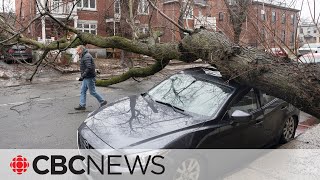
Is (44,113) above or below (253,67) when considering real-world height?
below

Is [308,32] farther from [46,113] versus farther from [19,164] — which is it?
[46,113]

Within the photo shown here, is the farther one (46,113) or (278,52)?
(46,113)

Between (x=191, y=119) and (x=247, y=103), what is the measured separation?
3.68 feet

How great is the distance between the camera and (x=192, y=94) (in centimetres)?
480

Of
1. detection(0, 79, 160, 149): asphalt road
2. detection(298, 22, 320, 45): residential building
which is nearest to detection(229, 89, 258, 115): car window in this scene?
detection(298, 22, 320, 45): residential building

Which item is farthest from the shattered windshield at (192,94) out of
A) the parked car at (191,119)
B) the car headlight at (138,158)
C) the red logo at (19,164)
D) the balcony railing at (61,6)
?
the balcony railing at (61,6)

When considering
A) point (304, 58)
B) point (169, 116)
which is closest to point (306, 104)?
point (304, 58)

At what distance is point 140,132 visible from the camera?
3.86 metres

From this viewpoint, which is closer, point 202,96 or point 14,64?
point 202,96

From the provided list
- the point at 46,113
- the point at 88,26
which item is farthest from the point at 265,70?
the point at 88,26

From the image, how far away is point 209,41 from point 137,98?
1.52 metres

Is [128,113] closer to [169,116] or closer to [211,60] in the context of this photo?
[169,116]

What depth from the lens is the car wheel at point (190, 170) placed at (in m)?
3.74

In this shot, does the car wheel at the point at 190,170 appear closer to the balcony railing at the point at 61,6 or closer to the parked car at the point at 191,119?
the parked car at the point at 191,119
